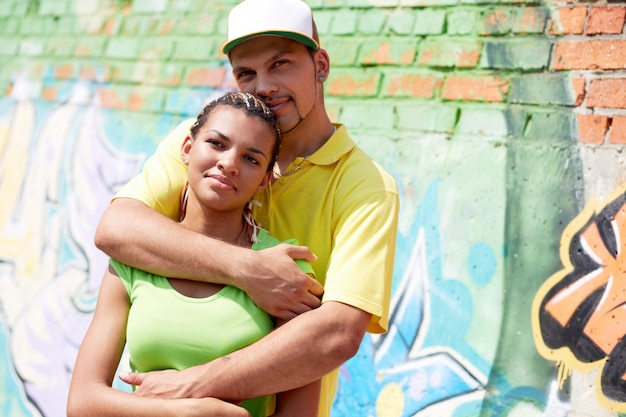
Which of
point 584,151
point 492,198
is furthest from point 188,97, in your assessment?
point 584,151

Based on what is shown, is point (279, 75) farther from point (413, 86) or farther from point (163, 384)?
point (413, 86)

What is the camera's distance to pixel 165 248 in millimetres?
2504

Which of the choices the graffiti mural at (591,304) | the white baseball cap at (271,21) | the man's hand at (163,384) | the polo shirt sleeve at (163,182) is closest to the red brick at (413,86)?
the graffiti mural at (591,304)

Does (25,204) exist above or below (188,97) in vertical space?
below

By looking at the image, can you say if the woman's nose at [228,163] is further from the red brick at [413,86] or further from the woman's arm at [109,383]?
the red brick at [413,86]

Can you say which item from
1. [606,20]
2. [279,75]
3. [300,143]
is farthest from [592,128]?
[279,75]

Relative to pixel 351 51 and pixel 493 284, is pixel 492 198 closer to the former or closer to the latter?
pixel 493 284

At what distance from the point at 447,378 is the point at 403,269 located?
1.91ft

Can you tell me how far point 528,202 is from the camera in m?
4.02

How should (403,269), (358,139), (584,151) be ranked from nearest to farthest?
(584,151), (403,269), (358,139)

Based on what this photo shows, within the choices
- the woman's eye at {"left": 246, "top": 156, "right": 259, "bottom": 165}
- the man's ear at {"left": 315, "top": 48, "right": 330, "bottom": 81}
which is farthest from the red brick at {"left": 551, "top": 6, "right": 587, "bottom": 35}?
the woman's eye at {"left": 246, "top": 156, "right": 259, "bottom": 165}

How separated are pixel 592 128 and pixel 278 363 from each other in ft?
7.24

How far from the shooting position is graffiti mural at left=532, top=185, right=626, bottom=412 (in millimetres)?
3680

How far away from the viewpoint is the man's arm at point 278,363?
2.35 meters
